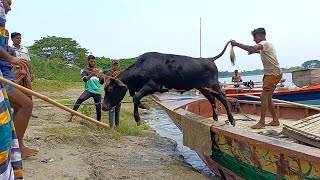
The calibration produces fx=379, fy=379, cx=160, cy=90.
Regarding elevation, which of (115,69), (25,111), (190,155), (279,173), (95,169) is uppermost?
(115,69)

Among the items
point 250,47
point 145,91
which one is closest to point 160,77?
point 145,91

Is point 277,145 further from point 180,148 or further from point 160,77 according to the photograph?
point 180,148

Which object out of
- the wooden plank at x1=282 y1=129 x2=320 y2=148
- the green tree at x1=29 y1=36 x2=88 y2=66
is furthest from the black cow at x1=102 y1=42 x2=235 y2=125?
the green tree at x1=29 y1=36 x2=88 y2=66

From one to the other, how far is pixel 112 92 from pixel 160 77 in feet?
2.84

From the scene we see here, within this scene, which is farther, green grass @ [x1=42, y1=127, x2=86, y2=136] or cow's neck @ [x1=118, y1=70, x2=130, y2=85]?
green grass @ [x1=42, y1=127, x2=86, y2=136]

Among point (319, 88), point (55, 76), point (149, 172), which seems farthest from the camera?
point (55, 76)

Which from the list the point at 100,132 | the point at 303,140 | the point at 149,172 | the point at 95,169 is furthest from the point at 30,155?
the point at 303,140

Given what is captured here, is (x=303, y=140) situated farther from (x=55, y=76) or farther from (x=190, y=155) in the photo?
(x=55, y=76)

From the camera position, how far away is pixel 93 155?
617 cm

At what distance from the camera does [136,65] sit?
599cm

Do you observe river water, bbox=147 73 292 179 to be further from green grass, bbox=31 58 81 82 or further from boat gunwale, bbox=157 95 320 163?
green grass, bbox=31 58 81 82

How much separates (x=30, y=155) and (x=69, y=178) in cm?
97

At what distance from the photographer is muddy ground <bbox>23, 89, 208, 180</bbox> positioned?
197 inches

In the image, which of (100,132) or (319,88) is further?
(319,88)
